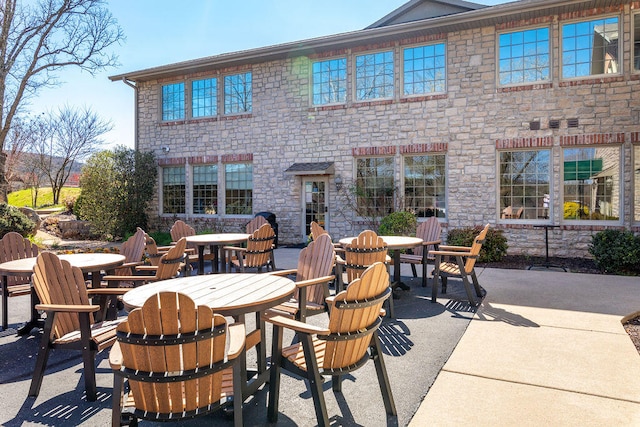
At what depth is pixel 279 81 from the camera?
1190 cm

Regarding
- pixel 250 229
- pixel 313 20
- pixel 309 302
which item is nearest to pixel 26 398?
pixel 309 302

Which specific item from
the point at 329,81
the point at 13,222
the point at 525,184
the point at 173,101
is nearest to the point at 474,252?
the point at 525,184

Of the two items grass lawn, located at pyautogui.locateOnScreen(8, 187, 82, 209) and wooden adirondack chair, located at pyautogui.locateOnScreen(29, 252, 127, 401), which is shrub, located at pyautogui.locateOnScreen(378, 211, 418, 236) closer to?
wooden adirondack chair, located at pyautogui.locateOnScreen(29, 252, 127, 401)

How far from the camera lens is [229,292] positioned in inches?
111

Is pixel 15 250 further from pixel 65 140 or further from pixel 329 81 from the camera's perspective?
pixel 65 140

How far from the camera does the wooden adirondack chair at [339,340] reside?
2266 millimetres

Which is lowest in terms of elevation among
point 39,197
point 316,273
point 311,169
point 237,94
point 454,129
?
point 316,273

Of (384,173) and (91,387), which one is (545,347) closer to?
(91,387)

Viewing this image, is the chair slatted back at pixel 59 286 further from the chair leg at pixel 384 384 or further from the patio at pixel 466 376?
the chair leg at pixel 384 384

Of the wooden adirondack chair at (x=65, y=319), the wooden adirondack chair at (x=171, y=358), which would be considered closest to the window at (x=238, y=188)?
the wooden adirondack chair at (x=65, y=319)

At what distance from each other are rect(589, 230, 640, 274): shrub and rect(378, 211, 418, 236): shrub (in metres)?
3.55

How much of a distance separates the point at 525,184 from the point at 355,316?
28.1 feet

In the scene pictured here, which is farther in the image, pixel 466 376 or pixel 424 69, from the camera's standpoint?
pixel 424 69

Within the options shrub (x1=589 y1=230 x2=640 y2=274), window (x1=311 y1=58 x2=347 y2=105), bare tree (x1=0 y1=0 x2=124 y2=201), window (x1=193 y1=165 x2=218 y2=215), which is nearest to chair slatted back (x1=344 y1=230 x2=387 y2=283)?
shrub (x1=589 y1=230 x2=640 y2=274)
